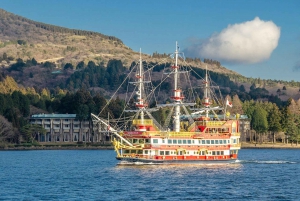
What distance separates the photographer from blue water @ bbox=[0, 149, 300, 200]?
77.7 meters

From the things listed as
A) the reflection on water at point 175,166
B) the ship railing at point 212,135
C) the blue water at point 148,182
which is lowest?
the blue water at point 148,182

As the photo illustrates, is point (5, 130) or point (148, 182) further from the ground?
point (5, 130)

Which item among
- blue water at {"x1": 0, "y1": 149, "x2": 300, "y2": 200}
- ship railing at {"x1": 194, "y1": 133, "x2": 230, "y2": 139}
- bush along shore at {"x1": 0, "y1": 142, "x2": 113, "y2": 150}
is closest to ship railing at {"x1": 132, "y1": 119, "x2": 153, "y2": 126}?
blue water at {"x1": 0, "y1": 149, "x2": 300, "y2": 200}

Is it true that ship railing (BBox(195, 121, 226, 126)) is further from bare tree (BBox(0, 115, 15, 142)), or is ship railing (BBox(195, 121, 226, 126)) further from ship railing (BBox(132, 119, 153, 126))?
bare tree (BBox(0, 115, 15, 142))

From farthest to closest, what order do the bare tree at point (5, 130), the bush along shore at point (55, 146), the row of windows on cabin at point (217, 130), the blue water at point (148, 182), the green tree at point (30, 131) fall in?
the green tree at point (30, 131) → the bush along shore at point (55, 146) → the bare tree at point (5, 130) → the row of windows on cabin at point (217, 130) → the blue water at point (148, 182)

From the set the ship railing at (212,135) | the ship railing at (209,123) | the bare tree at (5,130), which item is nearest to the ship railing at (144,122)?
the ship railing at (212,135)

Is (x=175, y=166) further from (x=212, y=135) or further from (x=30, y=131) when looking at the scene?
(x=30, y=131)

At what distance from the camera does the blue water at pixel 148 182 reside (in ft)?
255

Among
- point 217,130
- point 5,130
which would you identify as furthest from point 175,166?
point 5,130

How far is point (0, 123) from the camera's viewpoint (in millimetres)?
182000

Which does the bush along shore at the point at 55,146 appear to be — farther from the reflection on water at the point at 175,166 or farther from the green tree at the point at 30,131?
the reflection on water at the point at 175,166

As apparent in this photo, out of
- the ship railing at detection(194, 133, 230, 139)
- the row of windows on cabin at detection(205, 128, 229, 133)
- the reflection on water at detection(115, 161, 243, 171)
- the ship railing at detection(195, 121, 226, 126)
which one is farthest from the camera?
the row of windows on cabin at detection(205, 128, 229, 133)

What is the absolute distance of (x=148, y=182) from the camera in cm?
8838

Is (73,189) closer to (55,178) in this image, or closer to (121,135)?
(55,178)
